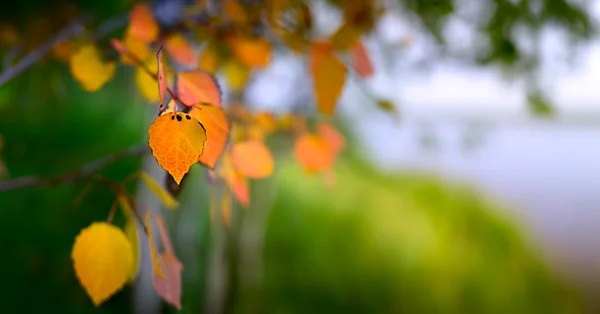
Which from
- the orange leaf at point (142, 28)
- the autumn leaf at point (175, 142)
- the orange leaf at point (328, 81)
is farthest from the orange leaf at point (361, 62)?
the autumn leaf at point (175, 142)

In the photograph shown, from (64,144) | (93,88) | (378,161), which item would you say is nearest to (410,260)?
(378,161)

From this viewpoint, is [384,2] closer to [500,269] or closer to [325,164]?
[325,164]

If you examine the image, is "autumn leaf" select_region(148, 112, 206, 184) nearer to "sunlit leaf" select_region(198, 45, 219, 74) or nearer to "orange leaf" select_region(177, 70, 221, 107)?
"orange leaf" select_region(177, 70, 221, 107)

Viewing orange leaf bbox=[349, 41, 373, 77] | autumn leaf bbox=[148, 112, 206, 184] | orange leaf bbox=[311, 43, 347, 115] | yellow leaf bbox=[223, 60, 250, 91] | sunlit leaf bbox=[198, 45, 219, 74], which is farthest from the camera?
yellow leaf bbox=[223, 60, 250, 91]

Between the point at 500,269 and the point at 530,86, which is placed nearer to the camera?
the point at 530,86

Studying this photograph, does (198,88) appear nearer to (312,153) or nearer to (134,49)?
(134,49)

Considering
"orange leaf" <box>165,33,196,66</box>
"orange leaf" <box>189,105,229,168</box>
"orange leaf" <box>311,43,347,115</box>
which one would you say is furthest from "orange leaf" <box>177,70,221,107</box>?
"orange leaf" <box>165,33,196,66</box>

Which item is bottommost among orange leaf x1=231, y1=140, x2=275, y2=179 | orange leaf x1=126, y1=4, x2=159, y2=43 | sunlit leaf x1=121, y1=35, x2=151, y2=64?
orange leaf x1=231, y1=140, x2=275, y2=179
